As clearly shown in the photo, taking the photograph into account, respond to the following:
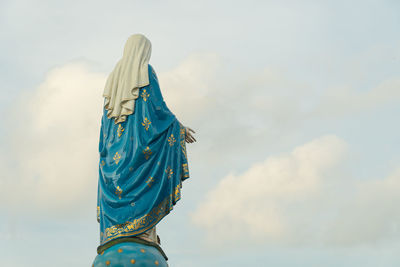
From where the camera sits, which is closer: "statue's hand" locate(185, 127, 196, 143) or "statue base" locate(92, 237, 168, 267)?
"statue base" locate(92, 237, 168, 267)

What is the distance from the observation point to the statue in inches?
498

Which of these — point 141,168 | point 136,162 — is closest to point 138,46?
point 136,162

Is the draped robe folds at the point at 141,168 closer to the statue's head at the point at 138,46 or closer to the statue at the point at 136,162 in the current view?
the statue at the point at 136,162

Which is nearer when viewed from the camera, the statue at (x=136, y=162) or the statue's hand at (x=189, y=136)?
the statue at (x=136, y=162)

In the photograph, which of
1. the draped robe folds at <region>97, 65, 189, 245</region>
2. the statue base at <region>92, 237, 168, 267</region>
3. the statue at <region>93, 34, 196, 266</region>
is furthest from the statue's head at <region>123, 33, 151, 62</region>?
the statue base at <region>92, 237, 168, 267</region>

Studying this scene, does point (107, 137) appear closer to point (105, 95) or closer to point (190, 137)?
point (105, 95)

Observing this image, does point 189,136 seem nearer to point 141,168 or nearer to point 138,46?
point 141,168

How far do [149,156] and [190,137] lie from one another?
1199 mm

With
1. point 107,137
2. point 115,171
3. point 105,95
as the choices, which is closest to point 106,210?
point 115,171

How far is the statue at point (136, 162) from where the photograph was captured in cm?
1266

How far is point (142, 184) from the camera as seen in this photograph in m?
13.1

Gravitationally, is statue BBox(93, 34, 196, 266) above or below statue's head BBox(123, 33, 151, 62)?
below

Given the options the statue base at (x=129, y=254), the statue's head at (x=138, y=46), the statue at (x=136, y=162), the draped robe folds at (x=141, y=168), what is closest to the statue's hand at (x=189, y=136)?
the statue at (x=136, y=162)

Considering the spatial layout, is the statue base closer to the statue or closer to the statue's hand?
the statue
